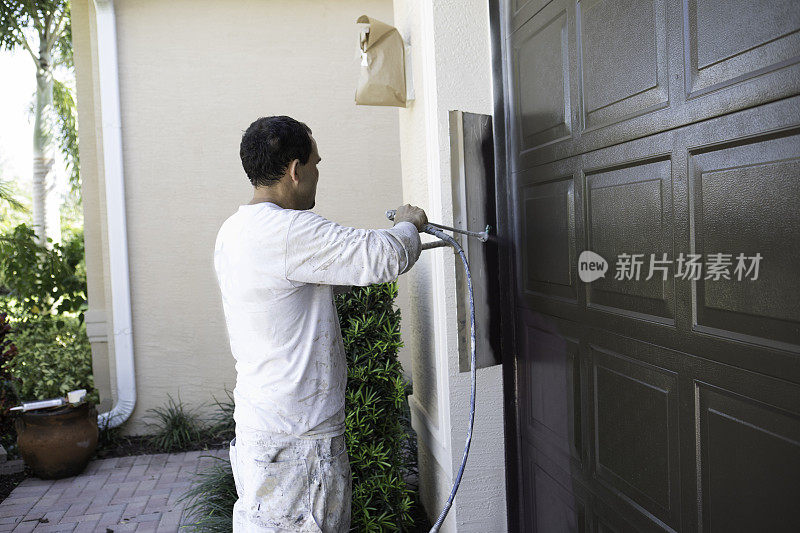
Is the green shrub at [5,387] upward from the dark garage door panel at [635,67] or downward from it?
downward

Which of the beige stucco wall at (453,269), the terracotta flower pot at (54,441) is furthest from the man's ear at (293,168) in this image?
the terracotta flower pot at (54,441)

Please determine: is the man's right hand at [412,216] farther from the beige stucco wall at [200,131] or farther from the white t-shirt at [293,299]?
the beige stucco wall at [200,131]

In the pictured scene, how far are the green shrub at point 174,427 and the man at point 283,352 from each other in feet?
11.8

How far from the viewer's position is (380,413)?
3.46m

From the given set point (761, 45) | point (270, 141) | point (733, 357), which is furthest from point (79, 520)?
point (761, 45)

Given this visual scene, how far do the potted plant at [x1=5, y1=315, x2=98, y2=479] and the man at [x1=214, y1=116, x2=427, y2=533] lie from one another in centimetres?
332

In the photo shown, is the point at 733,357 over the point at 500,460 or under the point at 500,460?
over

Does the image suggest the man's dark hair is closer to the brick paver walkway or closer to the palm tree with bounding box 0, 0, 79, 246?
the brick paver walkway

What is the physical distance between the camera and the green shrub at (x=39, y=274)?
6328 mm

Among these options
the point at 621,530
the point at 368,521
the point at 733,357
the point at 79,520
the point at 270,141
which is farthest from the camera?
the point at 79,520

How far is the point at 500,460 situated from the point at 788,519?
60.8 inches

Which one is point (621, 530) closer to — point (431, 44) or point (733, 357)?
point (733, 357)

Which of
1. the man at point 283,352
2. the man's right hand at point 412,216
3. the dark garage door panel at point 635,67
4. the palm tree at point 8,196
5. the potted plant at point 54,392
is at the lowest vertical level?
the potted plant at point 54,392

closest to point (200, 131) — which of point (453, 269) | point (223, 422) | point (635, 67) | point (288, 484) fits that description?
point (223, 422)
